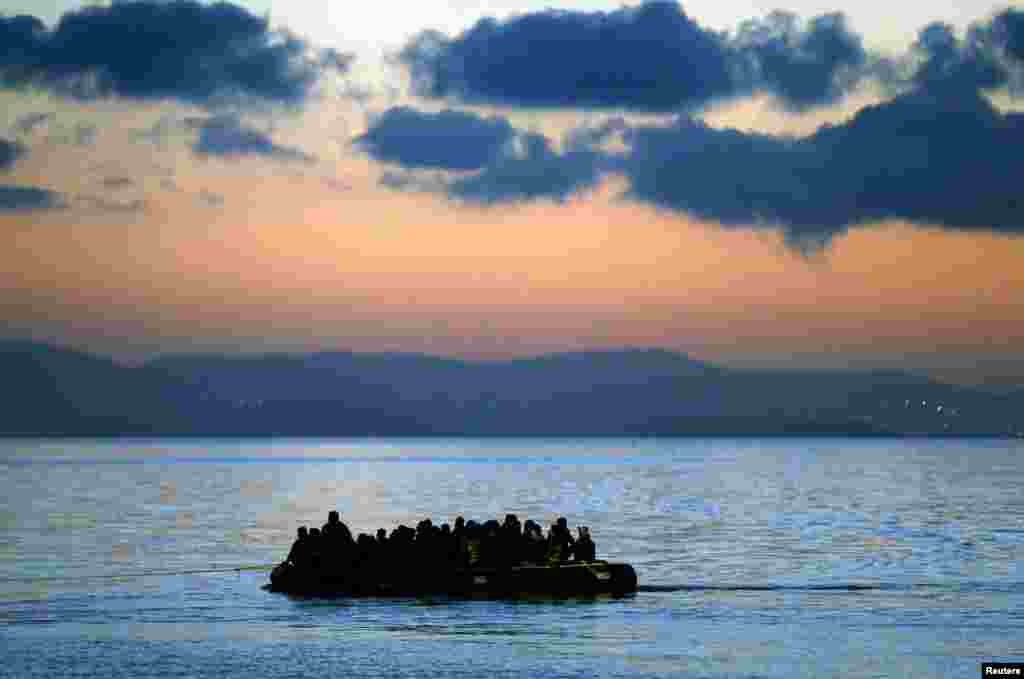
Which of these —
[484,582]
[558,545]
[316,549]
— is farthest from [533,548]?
[316,549]

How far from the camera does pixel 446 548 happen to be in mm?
56281

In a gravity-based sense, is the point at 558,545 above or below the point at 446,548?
above

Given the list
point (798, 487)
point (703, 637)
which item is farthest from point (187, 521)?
point (798, 487)

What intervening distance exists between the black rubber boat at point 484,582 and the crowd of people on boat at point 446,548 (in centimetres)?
33

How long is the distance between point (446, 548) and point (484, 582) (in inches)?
69.5

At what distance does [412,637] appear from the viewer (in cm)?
4591

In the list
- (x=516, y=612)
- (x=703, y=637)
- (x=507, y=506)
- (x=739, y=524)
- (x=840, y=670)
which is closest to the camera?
(x=840, y=670)

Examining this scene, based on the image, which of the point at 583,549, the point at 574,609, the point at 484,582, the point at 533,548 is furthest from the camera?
the point at 583,549

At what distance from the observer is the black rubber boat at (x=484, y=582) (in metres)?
55.0

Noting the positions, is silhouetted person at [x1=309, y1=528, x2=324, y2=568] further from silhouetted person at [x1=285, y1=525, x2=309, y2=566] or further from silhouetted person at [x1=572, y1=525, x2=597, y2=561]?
silhouetted person at [x1=572, y1=525, x2=597, y2=561]

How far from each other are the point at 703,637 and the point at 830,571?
23.3 m

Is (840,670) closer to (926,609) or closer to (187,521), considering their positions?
(926,609)

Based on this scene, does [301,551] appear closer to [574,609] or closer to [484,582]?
[484,582]

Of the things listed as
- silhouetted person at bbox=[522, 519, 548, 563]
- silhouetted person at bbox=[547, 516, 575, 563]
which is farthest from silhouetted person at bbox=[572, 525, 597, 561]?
silhouetted person at bbox=[522, 519, 548, 563]
